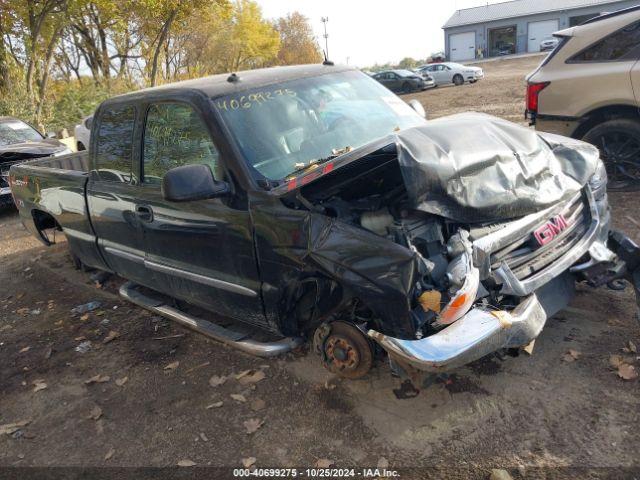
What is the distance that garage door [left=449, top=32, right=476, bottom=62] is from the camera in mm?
54219

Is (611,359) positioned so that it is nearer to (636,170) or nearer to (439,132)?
(439,132)

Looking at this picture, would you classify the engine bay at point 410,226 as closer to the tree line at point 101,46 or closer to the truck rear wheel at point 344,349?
the truck rear wheel at point 344,349

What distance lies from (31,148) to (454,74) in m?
24.0

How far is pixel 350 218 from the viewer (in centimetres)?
302

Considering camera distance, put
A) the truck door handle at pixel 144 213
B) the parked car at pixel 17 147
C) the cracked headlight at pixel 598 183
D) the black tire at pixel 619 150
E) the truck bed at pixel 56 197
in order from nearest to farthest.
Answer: the cracked headlight at pixel 598 183 < the truck door handle at pixel 144 213 < the truck bed at pixel 56 197 < the black tire at pixel 619 150 < the parked car at pixel 17 147

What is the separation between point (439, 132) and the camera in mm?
3209

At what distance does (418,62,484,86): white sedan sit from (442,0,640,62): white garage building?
81.6ft

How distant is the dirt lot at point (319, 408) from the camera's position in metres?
2.78

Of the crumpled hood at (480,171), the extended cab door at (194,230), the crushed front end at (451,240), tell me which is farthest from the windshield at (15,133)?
the crumpled hood at (480,171)

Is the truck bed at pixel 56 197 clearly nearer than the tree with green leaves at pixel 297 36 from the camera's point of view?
Yes

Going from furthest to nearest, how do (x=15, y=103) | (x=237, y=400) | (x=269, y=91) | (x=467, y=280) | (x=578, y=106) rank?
(x=15, y=103) → (x=578, y=106) → (x=269, y=91) → (x=237, y=400) → (x=467, y=280)

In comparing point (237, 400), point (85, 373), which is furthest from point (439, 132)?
point (85, 373)

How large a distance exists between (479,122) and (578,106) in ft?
10.7

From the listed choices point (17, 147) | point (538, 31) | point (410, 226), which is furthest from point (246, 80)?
point (538, 31)
